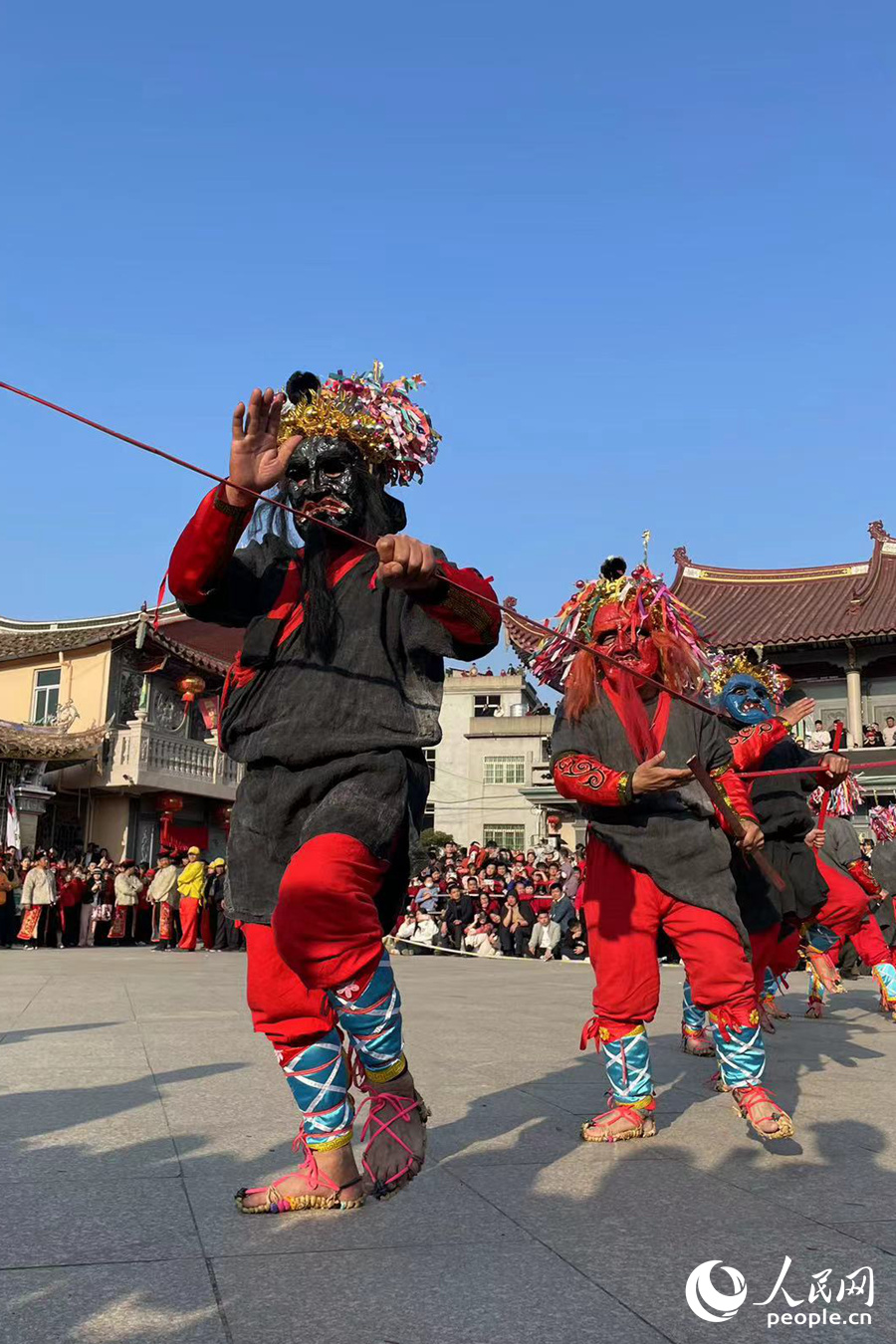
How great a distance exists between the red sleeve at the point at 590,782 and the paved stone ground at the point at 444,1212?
114cm

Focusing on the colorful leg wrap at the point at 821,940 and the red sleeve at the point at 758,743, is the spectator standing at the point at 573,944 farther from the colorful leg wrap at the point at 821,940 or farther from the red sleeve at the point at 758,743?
the red sleeve at the point at 758,743

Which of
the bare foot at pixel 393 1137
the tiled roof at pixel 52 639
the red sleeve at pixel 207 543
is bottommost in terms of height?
the bare foot at pixel 393 1137

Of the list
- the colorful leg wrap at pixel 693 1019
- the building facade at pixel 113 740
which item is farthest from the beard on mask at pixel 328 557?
the building facade at pixel 113 740

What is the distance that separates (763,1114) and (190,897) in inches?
652

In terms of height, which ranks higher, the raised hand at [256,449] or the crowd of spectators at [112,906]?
the raised hand at [256,449]

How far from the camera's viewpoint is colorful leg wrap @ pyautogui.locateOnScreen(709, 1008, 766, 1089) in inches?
149

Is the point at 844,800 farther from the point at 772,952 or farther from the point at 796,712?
the point at 796,712

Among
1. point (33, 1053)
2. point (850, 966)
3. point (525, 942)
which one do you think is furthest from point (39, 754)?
point (33, 1053)

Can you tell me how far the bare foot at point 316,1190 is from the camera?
9.06 feet

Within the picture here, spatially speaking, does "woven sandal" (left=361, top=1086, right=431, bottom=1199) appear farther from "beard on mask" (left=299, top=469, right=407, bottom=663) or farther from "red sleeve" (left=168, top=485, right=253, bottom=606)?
"red sleeve" (left=168, top=485, right=253, bottom=606)

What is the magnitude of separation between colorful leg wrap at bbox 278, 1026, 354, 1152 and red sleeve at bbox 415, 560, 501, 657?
115 centimetres

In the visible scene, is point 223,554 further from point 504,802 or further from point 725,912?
point 504,802

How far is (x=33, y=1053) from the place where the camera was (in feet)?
18.0

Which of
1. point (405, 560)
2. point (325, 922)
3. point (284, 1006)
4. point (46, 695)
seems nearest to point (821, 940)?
point (284, 1006)
